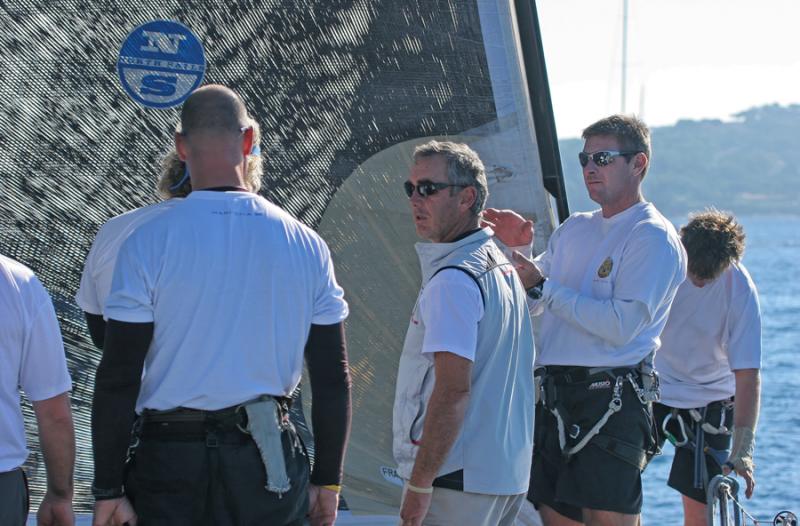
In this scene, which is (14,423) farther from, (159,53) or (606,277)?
(606,277)

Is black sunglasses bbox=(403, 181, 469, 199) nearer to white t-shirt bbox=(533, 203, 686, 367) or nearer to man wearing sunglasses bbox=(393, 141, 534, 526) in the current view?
man wearing sunglasses bbox=(393, 141, 534, 526)

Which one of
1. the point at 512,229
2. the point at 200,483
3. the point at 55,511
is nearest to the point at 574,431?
the point at 512,229

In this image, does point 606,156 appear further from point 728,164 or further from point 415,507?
point 728,164

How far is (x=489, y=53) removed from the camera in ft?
13.3

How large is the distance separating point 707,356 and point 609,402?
4.00 ft

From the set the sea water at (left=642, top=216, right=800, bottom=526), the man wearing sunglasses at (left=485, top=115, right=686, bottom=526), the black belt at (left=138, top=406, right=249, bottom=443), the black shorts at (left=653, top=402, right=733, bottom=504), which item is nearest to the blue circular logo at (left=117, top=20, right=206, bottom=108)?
the man wearing sunglasses at (left=485, top=115, right=686, bottom=526)

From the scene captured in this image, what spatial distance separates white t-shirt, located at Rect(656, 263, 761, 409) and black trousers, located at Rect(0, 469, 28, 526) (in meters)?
2.75

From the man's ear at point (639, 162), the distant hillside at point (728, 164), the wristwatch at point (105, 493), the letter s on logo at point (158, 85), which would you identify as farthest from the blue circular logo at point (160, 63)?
the distant hillside at point (728, 164)

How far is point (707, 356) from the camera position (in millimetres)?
4566

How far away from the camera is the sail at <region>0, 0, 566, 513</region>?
3.65 metres

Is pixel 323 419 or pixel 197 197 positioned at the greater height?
pixel 197 197

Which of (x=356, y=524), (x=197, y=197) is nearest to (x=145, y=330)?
(x=197, y=197)

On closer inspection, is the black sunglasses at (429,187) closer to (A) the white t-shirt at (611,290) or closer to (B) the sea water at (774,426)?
(A) the white t-shirt at (611,290)

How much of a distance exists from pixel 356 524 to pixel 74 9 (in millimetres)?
1968
